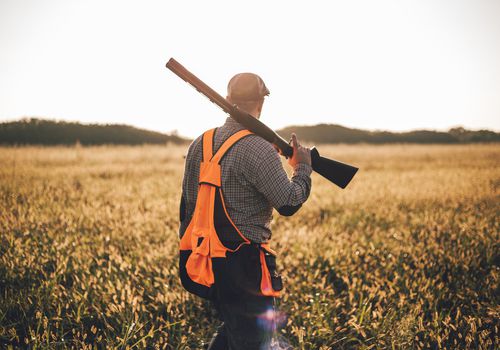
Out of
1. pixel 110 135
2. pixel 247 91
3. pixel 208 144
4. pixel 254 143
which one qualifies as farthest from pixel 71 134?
pixel 254 143

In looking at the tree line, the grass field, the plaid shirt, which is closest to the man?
the plaid shirt

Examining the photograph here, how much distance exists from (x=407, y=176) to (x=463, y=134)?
3455 cm

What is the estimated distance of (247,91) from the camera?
1977 mm

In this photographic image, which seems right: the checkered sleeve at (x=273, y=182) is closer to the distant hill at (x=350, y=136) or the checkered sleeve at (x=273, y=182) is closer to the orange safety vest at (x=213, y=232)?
the orange safety vest at (x=213, y=232)

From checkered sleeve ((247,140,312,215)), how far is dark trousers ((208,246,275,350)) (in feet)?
1.12

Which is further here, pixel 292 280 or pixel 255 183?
pixel 292 280

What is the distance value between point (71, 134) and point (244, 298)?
37.2 metres

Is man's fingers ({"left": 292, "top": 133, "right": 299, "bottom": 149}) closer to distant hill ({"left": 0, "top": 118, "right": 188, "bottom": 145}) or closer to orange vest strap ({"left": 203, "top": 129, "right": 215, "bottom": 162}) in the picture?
orange vest strap ({"left": 203, "top": 129, "right": 215, "bottom": 162})

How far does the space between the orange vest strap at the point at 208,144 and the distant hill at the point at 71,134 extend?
26.1 meters

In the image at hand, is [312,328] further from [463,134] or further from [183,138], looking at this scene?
[463,134]

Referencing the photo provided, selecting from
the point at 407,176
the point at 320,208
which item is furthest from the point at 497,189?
the point at 320,208

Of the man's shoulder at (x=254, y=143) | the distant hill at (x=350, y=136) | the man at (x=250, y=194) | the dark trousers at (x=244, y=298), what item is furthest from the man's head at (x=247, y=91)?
the distant hill at (x=350, y=136)

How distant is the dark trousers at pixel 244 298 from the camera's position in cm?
188

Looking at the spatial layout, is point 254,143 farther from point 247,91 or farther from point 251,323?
point 251,323
